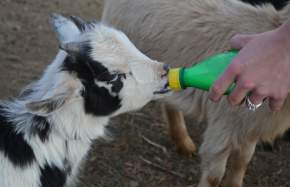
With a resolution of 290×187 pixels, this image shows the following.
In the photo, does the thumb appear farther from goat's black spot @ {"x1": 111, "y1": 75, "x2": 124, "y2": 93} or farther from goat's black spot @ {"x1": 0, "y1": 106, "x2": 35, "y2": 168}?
goat's black spot @ {"x1": 0, "y1": 106, "x2": 35, "y2": 168}

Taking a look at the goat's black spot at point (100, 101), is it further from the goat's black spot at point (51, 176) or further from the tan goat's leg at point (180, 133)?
the tan goat's leg at point (180, 133)

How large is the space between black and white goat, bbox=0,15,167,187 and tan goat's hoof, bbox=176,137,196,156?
1.62 metres

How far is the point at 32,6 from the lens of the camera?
603cm

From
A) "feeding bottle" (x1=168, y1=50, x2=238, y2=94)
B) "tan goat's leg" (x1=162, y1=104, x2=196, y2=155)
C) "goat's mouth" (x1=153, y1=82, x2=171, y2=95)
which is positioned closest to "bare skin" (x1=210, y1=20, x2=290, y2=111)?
"feeding bottle" (x1=168, y1=50, x2=238, y2=94)

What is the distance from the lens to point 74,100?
2.45m

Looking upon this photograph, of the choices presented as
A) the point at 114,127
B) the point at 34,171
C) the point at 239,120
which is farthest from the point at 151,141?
the point at 34,171

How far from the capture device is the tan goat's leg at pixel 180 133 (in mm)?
4148

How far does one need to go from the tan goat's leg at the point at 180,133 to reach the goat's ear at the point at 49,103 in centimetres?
186

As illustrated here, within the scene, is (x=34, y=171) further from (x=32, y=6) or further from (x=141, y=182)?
(x=32, y=6)

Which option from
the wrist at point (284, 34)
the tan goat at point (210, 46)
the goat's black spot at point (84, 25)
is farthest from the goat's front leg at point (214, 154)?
the wrist at point (284, 34)

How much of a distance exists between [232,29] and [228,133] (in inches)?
25.2

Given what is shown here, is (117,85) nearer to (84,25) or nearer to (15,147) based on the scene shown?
(84,25)

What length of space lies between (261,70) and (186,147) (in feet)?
7.33

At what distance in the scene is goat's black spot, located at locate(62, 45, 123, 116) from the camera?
2.41 meters
